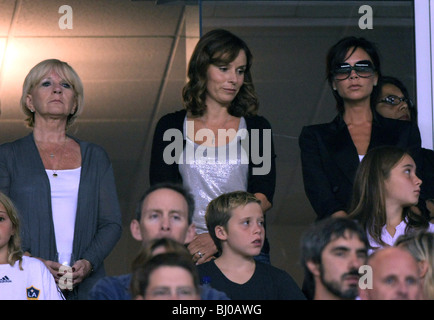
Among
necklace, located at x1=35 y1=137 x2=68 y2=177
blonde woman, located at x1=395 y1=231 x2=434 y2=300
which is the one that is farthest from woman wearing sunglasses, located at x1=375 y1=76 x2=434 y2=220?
necklace, located at x1=35 y1=137 x2=68 y2=177

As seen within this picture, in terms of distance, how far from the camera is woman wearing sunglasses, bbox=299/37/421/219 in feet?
16.2

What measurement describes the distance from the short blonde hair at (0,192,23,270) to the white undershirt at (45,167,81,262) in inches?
8.3

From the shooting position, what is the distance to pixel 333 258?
406 cm

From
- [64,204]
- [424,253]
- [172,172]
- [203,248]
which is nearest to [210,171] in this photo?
[172,172]

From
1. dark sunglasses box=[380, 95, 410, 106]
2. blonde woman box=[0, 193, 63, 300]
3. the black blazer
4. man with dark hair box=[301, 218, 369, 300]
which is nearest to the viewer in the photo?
man with dark hair box=[301, 218, 369, 300]

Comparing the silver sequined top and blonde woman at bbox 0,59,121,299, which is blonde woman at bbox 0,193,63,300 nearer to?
blonde woman at bbox 0,59,121,299

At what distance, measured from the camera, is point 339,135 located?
16.6 feet

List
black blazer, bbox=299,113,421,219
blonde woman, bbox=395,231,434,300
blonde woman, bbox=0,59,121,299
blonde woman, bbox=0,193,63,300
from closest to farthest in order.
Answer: blonde woman, bbox=395,231,434,300, blonde woman, bbox=0,193,63,300, blonde woman, bbox=0,59,121,299, black blazer, bbox=299,113,421,219

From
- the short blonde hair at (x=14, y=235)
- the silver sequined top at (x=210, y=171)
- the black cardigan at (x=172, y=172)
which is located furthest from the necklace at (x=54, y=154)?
the silver sequined top at (x=210, y=171)

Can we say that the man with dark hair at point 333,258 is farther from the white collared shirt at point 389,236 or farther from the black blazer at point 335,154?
the black blazer at point 335,154

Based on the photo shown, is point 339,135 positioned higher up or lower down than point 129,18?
lower down

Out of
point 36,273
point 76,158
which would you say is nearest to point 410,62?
point 76,158

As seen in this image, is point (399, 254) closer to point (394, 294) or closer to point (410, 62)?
point (394, 294)

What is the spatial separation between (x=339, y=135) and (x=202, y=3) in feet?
5.25
